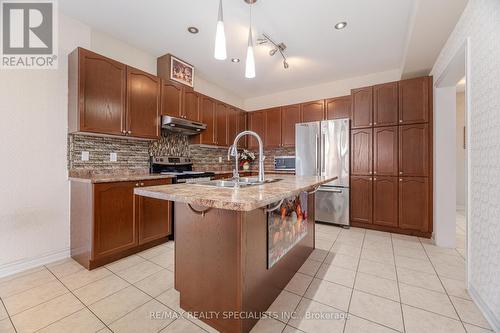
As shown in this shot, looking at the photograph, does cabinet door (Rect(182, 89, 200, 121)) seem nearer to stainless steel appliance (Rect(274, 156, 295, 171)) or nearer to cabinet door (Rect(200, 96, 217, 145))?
cabinet door (Rect(200, 96, 217, 145))

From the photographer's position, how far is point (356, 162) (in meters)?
3.39

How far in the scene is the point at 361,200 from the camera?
3369 millimetres

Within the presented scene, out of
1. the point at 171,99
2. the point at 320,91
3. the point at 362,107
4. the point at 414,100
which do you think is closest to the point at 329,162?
the point at 362,107

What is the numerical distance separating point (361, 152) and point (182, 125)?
285 cm

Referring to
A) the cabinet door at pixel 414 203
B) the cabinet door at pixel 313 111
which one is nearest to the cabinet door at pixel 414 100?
the cabinet door at pixel 414 203

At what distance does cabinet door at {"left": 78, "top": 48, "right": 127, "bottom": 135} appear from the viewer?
85.4 inches


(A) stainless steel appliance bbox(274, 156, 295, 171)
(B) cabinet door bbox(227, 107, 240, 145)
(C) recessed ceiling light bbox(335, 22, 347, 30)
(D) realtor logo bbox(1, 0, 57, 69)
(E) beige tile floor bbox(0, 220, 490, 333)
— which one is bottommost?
(E) beige tile floor bbox(0, 220, 490, 333)

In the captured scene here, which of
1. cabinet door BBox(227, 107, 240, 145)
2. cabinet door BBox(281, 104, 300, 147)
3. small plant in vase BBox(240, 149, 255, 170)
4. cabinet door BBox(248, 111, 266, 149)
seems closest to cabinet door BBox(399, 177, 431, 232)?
cabinet door BBox(281, 104, 300, 147)

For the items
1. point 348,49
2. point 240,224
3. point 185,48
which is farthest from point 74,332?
point 348,49

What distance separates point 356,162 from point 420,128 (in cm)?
94

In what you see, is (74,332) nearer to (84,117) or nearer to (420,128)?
(84,117)

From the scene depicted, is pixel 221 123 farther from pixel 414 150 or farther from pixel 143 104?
pixel 414 150

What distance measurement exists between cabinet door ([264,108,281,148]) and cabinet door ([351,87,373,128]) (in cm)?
146

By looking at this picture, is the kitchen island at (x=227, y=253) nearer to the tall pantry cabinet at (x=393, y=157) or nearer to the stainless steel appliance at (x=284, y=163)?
the tall pantry cabinet at (x=393, y=157)
